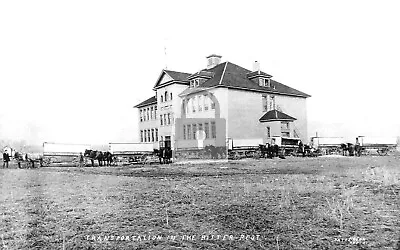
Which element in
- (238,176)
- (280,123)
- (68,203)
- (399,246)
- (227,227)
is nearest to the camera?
(399,246)

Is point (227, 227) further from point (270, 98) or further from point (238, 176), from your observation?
point (270, 98)

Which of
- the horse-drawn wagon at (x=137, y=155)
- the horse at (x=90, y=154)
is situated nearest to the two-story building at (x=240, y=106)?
the horse-drawn wagon at (x=137, y=155)

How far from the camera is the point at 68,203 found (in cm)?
443

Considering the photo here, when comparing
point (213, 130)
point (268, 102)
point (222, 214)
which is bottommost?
point (222, 214)

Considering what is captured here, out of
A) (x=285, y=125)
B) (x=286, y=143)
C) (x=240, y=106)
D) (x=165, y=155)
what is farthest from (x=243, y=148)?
(x=165, y=155)

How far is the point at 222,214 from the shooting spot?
400 centimetres

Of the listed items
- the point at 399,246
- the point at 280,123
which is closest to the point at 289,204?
the point at 399,246

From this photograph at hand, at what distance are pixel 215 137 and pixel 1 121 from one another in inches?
162

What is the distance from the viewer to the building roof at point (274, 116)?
6795mm

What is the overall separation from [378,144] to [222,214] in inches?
93.3

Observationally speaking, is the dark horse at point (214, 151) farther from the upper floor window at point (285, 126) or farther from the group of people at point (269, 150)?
the upper floor window at point (285, 126)

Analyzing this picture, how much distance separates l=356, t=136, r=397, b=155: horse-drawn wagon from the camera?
185 inches

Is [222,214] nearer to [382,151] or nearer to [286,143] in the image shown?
[382,151]

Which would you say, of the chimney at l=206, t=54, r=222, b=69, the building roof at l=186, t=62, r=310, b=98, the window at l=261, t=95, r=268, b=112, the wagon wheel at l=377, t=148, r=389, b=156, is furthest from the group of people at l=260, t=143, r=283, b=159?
the wagon wheel at l=377, t=148, r=389, b=156
